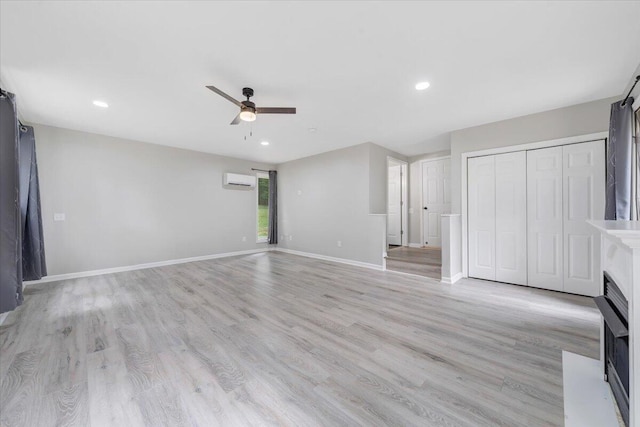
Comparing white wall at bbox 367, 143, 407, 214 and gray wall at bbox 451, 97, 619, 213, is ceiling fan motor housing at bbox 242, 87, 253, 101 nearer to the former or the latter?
white wall at bbox 367, 143, 407, 214

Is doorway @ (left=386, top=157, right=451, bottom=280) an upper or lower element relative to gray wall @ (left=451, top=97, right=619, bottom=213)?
lower

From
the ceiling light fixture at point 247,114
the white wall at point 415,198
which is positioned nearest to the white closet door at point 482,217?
the white wall at point 415,198

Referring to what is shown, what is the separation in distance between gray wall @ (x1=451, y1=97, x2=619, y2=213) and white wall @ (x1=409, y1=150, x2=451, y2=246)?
1.96 metres

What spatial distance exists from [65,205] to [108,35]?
3701 mm

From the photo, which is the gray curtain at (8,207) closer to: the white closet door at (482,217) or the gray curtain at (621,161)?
the white closet door at (482,217)

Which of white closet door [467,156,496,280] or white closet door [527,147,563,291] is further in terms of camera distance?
white closet door [467,156,496,280]

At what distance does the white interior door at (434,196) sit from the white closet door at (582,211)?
241cm

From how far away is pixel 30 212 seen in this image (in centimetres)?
337

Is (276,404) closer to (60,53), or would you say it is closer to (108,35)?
(108,35)

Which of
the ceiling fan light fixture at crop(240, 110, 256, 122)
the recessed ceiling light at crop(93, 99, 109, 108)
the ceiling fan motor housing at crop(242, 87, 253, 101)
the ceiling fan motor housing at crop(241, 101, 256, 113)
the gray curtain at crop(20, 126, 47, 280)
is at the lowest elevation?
the gray curtain at crop(20, 126, 47, 280)

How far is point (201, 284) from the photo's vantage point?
3762mm

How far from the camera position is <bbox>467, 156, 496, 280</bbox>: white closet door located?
3.74 metres

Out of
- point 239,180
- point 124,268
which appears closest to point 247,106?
→ point 239,180

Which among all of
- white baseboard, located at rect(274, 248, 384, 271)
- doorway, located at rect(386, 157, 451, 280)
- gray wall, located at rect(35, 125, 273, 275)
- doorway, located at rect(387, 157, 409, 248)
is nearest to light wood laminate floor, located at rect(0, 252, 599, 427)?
gray wall, located at rect(35, 125, 273, 275)
